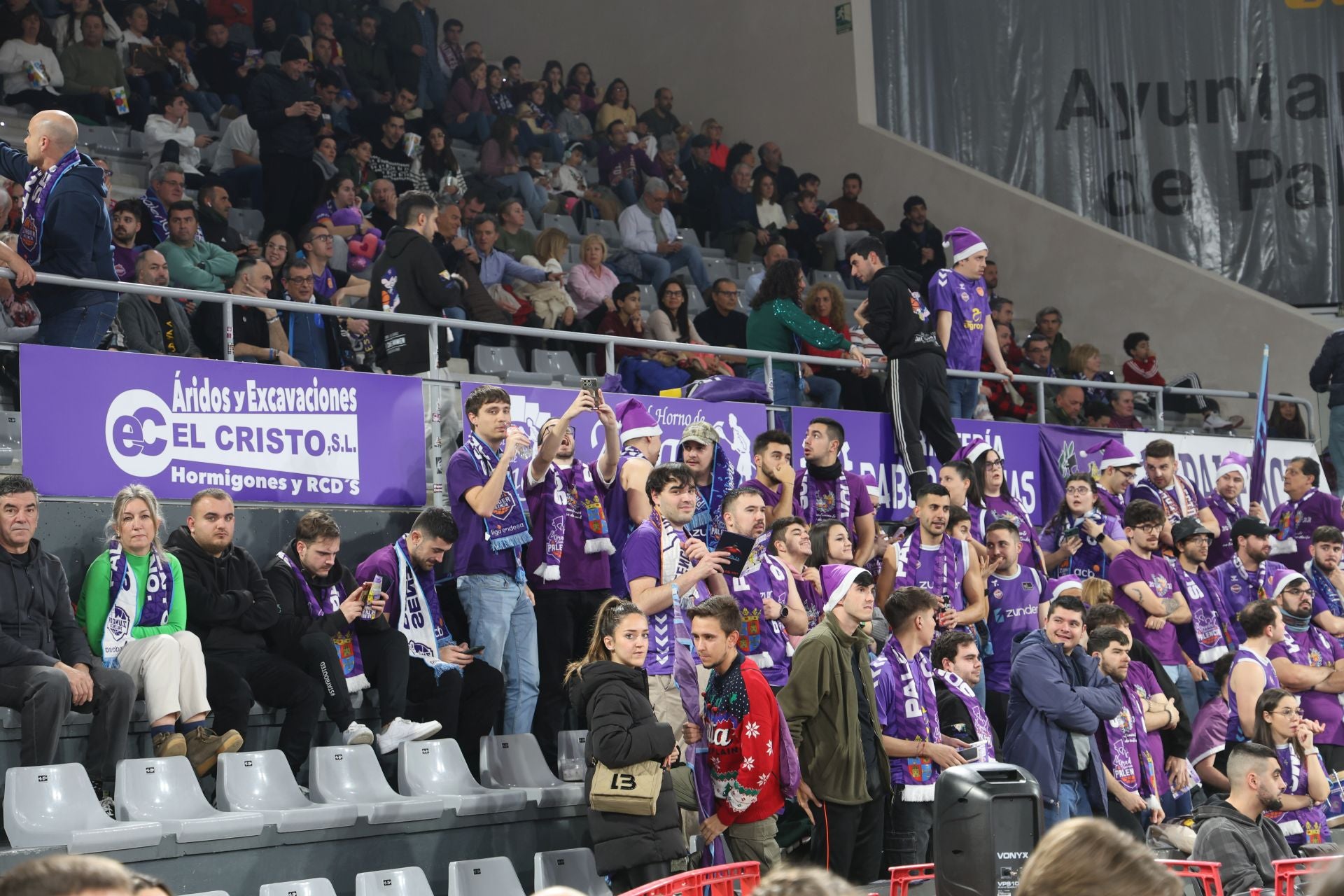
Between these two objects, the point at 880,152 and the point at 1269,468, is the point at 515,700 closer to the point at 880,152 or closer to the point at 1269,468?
the point at 1269,468

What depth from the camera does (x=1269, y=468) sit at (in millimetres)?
13250

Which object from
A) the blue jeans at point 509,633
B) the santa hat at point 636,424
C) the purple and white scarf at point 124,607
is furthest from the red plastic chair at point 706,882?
the santa hat at point 636,424

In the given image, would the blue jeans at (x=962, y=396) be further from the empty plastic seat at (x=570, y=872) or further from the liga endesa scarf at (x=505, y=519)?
the empty plastic seat at (x=570, y=872)

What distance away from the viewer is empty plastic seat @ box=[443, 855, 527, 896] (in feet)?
21.4

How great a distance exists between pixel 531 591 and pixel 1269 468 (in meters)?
7.69

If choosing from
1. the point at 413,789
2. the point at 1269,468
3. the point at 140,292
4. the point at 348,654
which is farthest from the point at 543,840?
the point at 1269,468

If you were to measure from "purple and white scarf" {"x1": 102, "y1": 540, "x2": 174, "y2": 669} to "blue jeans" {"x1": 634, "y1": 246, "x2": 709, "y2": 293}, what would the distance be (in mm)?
8208

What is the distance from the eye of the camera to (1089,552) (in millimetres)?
10766

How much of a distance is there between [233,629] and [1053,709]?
4088 mm

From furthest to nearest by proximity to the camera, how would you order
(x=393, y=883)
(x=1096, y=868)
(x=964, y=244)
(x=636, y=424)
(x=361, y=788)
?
(x=964, y=244) < (x=636, y=424) < (x=361, y=788) < (x=393, y=883) < (x=1096, y=868)

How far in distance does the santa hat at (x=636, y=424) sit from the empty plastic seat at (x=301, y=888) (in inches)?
130

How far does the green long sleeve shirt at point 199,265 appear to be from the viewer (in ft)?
32.6

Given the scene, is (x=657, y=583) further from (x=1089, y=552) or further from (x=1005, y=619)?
(x=1089, y=552)

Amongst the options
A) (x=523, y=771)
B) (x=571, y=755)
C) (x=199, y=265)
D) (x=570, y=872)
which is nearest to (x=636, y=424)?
(x=571, y=755)
